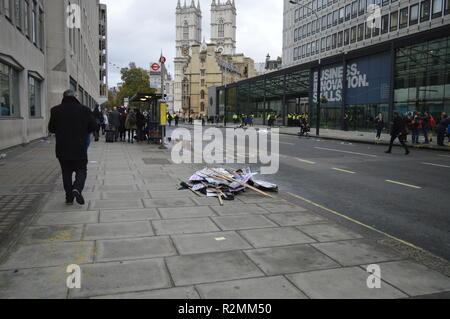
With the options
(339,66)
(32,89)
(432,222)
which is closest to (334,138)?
(339,66)

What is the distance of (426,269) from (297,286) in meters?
1.40

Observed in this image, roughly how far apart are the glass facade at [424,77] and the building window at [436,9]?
32.2ft

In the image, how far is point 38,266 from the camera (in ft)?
12.6

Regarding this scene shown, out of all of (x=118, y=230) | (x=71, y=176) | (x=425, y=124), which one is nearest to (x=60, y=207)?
(x=71, y=176)

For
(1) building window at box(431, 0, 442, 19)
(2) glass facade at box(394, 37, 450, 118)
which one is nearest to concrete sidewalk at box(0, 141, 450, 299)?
(2) glass facade at box(394, 37, 450, 118)

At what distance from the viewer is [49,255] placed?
4156 millimetres

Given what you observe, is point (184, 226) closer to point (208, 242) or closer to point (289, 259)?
point (208, 242)

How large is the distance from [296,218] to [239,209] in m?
0.96

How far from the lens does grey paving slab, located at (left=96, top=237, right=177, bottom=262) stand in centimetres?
418

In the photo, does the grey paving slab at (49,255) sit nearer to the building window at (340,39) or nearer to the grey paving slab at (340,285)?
the grey paving slab at (340,285)

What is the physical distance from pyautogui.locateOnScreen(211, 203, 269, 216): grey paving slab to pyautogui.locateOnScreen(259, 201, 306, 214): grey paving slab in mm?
135

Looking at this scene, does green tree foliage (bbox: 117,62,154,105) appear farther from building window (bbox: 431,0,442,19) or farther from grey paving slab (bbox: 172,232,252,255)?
grey paving slab (bbox: 172,232,252,255)

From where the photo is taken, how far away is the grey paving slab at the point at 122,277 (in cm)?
336
